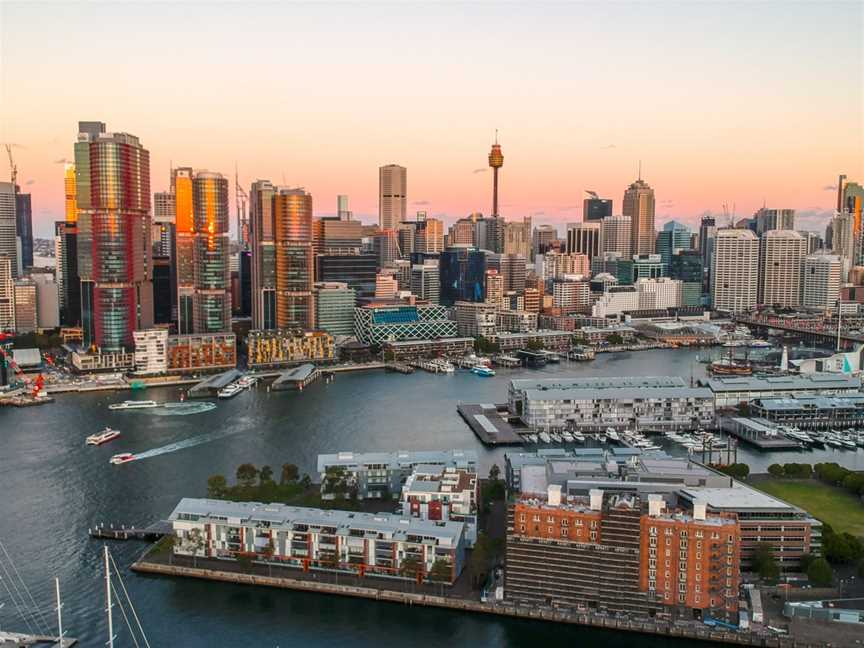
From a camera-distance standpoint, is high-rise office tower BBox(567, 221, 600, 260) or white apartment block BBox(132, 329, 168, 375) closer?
white apartment block BBox(132, 329, 168, 375)

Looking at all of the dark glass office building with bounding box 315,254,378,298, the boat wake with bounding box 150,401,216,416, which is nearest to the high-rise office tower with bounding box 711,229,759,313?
the dark glass office building with bounding box 315,254,378,298

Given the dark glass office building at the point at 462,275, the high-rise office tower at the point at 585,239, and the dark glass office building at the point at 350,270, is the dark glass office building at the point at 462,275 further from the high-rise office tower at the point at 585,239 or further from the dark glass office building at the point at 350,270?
the high-rise office tower at the point at 585,239

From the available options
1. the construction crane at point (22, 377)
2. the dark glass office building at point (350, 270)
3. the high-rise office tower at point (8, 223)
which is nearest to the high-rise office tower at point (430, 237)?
the dark glass office building at point (350, 270)

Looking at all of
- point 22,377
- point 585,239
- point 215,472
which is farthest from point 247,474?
point 585,239

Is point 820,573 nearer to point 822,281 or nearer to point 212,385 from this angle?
point 212,385

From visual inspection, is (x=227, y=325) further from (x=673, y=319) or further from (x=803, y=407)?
(x=673, y=319)

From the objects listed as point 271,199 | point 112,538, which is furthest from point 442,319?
point 112,538

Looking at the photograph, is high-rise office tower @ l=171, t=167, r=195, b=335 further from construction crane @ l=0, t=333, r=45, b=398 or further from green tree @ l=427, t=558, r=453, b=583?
green tree @ l=427, t=558, r=453, b=583
